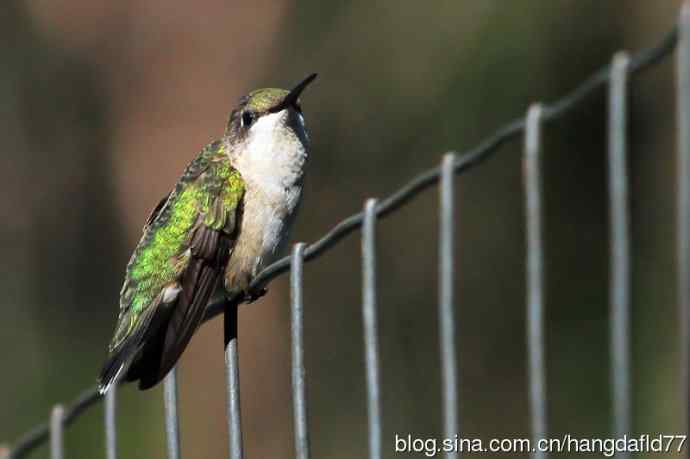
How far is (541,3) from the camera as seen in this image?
33.8 feet

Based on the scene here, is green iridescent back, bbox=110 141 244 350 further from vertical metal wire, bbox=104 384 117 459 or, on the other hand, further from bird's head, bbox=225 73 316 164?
vertical metal wire, bbox=104 384 117 459

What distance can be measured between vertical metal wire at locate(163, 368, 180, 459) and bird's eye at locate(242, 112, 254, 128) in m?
1.55

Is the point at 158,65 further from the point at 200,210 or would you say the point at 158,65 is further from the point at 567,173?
the point at 200,210

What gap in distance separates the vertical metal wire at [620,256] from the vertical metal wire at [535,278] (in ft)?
0.50

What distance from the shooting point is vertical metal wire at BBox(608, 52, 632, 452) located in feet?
6.53

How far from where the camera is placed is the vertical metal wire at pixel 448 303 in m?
2.38

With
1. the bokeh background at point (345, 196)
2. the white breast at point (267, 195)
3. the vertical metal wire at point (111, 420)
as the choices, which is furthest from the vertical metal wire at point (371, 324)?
the bokeh background at point (345, 196)

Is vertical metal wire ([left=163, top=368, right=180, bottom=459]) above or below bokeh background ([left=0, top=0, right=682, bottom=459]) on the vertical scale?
below

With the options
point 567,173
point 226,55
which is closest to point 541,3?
point 567,173

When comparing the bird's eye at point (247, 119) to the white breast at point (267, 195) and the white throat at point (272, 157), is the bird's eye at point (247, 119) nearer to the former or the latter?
the white throat at point (272, 157)

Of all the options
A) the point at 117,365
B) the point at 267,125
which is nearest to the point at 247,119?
the point at 267,125

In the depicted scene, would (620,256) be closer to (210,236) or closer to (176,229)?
(210,236)

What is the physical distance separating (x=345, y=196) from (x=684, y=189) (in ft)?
29.0

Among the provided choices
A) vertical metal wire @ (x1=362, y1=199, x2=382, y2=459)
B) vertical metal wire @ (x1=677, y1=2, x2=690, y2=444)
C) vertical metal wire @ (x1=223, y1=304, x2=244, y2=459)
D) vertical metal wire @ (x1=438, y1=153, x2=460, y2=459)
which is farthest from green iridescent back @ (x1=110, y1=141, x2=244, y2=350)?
vertical metal wire @ (x1=677, y1=2, x2=690, y2=444)
